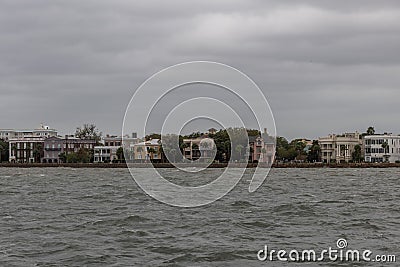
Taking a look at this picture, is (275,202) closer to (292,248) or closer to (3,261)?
(292,248)

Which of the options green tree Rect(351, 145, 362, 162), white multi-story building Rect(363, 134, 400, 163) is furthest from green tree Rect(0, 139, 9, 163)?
white multi-story building Rect(363, 134, 400, 163)

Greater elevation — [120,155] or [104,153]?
[104,153]

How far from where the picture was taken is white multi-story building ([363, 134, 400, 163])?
557 ft

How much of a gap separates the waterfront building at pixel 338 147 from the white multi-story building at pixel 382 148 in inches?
195

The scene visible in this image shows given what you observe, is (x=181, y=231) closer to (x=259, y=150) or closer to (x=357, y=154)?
(x=259, y=150)

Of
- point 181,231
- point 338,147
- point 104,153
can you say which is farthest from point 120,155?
point 181,231

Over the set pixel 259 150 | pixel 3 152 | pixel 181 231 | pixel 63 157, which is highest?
pixel 259 150

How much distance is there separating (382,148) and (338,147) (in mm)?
10690

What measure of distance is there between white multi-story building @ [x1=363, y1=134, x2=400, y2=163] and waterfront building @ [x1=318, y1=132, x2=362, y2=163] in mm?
4963

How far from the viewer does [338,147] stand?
176 m

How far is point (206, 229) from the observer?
24516 mm

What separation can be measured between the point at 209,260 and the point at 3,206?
19465mm

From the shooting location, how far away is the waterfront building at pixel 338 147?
176 m

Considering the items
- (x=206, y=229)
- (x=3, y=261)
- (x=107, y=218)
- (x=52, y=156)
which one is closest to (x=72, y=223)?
(x=107, y=218)
